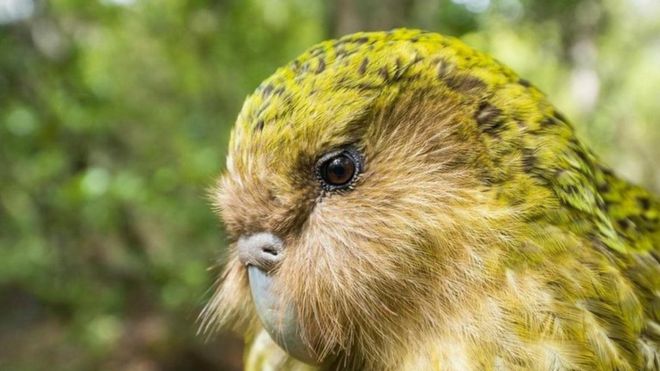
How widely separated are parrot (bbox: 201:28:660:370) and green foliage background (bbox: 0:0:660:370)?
1406 mm

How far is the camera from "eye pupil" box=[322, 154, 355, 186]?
4.02 ft

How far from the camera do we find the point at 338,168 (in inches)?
48.4

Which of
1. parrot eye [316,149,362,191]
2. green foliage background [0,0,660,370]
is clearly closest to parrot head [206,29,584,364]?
parrot eye [316,149,362,191]

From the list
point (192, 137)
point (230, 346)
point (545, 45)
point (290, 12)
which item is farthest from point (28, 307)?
point (545, 45)

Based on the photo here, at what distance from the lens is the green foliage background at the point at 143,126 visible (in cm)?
334

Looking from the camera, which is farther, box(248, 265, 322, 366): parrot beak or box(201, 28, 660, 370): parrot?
box(248, 265, 322, 366): parrot beak

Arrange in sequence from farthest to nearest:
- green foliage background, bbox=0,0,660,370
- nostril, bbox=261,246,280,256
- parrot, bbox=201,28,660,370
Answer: green foliage background, bbox=0,0,660,370 → nostril, bbox=261,246,280,256 → parrot, bbox=201,28,660,370

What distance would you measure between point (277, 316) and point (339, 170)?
349mm

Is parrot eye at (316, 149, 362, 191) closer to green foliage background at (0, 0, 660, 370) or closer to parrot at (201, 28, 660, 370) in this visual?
parrot at (201, 28, 660, 370)

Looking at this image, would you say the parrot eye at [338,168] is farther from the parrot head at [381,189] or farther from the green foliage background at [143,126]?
the green foliage background at [143,126]

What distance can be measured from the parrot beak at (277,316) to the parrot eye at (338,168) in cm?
26

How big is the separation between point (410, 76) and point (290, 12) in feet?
14.9

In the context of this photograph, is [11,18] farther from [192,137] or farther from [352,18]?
[352,18]

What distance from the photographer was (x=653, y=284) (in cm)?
134
